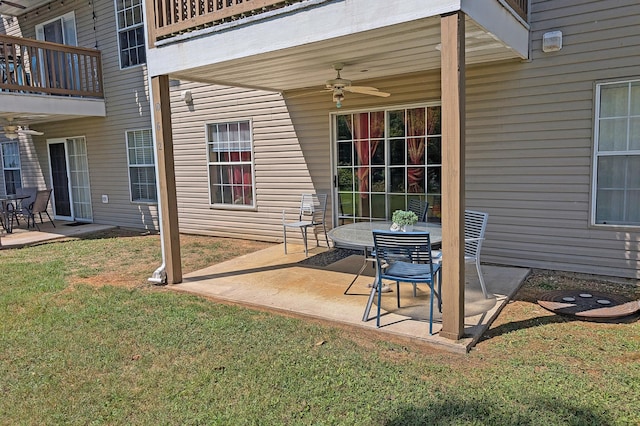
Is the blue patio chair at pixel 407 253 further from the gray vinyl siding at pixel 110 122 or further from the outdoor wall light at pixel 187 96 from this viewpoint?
the gray vinyl siding at pixel 110 122

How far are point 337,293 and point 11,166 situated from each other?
12.4 meters

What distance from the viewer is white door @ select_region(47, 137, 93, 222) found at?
10914mm

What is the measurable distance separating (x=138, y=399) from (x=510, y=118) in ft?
16.2

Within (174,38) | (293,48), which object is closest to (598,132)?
(293,48)

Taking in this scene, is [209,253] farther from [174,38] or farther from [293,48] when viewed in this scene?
[293,48]

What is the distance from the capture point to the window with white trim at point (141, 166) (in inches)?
369

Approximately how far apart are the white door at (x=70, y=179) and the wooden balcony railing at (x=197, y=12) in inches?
265

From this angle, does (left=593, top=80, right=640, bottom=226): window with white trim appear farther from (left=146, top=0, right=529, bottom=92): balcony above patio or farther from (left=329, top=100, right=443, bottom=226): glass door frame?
(left=329, top=100, right=443, bottom=226): glass door frame

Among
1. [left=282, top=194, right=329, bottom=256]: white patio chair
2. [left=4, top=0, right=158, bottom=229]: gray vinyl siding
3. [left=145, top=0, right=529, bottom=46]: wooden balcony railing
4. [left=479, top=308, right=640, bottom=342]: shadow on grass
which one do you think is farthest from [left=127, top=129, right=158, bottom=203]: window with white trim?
[left=479, top=308, right=640, bottom=342]: shadow on grass

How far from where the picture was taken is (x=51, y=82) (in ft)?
29.5

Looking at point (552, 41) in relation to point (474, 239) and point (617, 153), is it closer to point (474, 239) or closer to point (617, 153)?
point (617, 153)

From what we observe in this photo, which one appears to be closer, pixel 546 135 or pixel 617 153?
pixel 617 153

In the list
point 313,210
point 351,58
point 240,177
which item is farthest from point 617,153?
point 240,177

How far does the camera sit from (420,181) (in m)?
6.18
